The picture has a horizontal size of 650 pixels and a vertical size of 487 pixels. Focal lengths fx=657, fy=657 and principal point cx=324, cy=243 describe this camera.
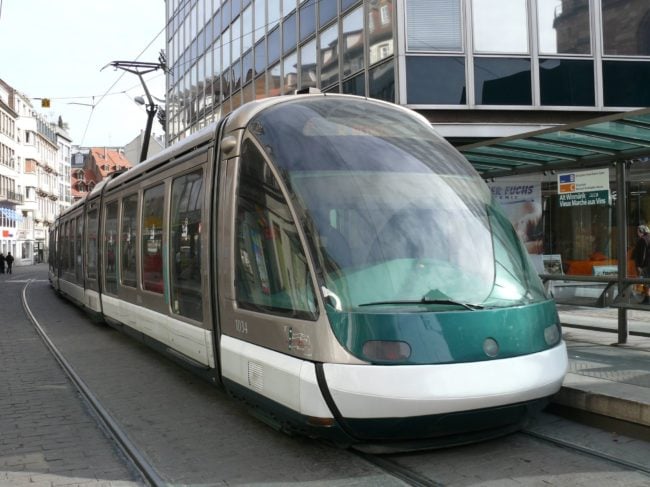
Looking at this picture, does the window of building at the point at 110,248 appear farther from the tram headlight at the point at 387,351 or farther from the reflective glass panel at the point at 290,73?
the reflective glass panel at the point at 290,73

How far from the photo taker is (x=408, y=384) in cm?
409

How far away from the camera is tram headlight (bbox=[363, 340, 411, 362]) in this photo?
13.5ft

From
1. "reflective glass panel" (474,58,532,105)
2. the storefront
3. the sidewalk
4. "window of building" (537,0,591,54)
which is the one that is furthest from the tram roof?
"window of building" (537,0,591,54)

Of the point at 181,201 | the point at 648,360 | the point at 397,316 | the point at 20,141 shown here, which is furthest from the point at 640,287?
the point at 20,141

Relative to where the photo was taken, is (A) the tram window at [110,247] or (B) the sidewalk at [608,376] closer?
(B) the sidewalk at [608,376]

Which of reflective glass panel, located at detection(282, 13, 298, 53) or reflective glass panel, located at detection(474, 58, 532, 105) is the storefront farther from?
reflective glass panel, located at detection(282, 13, 298, 53)

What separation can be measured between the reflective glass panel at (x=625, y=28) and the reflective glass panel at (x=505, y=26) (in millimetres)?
1993

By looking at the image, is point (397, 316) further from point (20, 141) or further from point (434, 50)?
point (20, 141)

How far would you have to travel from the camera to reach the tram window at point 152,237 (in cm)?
752

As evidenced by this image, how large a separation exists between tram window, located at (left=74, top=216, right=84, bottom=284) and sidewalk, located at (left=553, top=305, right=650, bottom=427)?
10.0 m

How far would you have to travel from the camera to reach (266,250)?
4.86 meters

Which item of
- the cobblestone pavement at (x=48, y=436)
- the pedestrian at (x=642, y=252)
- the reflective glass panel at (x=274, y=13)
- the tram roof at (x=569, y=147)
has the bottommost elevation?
the cobblestone pavement at (x=48, y=436)

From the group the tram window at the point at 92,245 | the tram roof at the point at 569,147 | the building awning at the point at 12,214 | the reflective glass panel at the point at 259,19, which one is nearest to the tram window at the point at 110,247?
the tram window at the point at 92,245

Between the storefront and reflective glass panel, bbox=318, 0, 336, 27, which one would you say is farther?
reflective glass panel, bbox=318, 0, 336, 27
